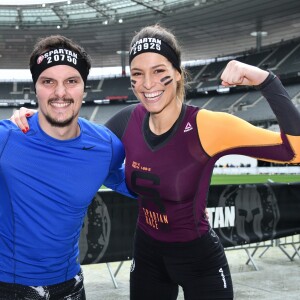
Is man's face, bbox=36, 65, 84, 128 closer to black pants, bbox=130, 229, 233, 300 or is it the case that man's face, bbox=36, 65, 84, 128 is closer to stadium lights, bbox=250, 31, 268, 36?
black pants, bbox=130, 229, 233, 300

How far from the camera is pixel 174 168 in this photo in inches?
118

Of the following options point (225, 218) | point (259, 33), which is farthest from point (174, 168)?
point (259, 33)

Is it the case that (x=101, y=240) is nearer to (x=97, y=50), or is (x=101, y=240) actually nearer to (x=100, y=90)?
(x=97, y=50)

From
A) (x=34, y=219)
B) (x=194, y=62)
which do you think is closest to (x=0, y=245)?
(x=34, y=219)

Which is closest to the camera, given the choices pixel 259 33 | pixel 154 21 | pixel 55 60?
pixel 55 60

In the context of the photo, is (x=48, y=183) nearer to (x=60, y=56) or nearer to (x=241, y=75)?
(x=60, y=56)

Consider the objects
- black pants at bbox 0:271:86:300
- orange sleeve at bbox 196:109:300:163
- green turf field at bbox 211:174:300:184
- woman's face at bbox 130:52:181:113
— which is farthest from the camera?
green turf field at bbox 211:174:300:184

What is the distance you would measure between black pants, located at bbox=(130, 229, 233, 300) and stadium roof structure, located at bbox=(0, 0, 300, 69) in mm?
34789

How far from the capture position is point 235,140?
290 cm

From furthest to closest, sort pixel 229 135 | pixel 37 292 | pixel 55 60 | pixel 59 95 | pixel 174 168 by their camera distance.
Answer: pixel 174 168
pixel 229 135
pixel 55 60
pixel 59 95
pixel 37 292

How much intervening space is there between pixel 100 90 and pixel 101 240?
55.1 meters

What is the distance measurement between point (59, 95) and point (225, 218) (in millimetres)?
4748

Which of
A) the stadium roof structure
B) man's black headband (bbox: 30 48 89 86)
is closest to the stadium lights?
the stadium roof structure

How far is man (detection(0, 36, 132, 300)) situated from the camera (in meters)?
2.40
